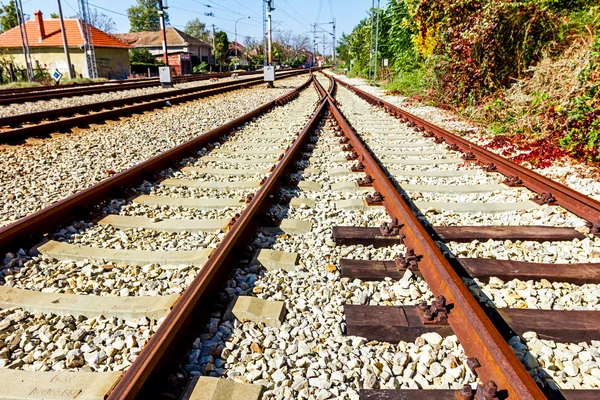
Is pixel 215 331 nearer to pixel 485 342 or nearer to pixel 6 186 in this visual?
pixel 485 342

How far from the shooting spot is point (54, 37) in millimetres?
41062

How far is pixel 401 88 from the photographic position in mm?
18594

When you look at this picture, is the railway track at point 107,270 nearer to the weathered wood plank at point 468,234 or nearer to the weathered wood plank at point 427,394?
the weathered wood plank at point 468,234

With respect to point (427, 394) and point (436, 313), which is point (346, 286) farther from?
point (427, 394)

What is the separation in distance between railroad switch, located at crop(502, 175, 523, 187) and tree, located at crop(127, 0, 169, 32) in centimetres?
10394

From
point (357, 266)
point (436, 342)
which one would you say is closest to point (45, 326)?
point (357, 266)

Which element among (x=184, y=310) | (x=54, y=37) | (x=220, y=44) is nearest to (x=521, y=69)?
(x=184, y=310)

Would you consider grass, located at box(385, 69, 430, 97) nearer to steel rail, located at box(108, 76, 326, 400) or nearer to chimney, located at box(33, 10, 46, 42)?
steel rail, located at box(108, 76, 326, 400)

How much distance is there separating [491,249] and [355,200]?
4.22 feet

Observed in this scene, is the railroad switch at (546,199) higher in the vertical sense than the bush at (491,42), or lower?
lower

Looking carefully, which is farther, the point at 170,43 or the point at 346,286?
the point at 170,43

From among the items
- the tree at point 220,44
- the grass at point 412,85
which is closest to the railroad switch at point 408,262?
the grass at point 412,85

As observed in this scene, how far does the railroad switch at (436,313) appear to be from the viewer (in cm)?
198

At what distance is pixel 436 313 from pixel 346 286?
57 cm
